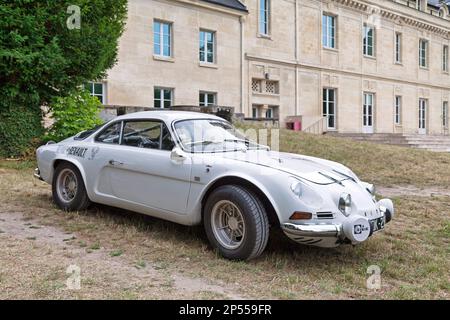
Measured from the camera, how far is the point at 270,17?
83.9ft

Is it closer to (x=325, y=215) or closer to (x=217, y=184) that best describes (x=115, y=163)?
(x=217, y=184)

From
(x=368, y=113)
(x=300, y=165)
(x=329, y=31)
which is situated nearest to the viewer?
(x=300, y=165)

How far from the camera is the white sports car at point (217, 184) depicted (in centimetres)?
409

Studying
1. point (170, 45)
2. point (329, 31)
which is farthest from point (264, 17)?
point (170, 45)

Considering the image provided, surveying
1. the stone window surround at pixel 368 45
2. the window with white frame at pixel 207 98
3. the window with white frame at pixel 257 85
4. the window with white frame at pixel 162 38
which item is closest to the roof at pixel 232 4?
the window with white frame at pixel 162 38

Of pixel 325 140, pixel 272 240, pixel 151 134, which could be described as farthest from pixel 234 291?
pixel 325 140

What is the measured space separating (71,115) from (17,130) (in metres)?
1.41

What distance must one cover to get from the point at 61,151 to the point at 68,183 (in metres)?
0.45

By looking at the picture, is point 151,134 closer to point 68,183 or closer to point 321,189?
point 68,183

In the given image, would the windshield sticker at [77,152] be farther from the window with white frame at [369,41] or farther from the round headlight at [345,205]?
the window with white frame at [369,41]

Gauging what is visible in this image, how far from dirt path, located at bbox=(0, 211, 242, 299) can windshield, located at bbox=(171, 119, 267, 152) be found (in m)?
→ 1.39

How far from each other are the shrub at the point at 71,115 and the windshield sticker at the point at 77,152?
528 centimetres

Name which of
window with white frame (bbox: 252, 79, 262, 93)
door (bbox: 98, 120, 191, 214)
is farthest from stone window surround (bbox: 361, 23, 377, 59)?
door (bbox: 98, 120, 191, 214)

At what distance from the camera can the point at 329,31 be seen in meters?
29.3
